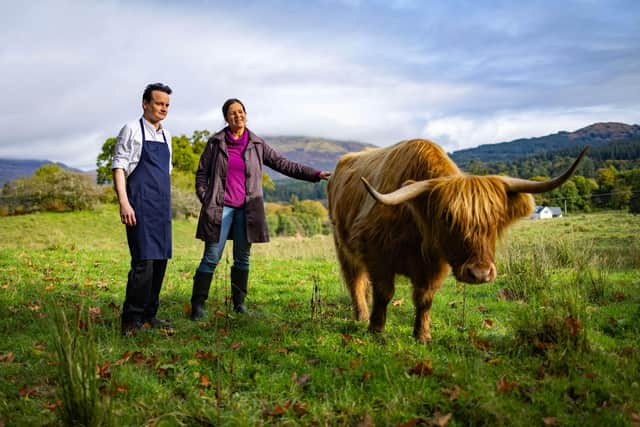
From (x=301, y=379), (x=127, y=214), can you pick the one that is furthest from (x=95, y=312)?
(x=301, y=379)

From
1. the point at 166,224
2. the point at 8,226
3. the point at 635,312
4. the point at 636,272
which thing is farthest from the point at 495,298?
the point at 8,226

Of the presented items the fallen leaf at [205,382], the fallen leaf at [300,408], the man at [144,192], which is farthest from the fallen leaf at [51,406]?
the man at [144,192]

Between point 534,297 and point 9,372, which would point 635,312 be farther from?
point 9,372

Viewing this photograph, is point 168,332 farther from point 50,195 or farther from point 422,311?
point 50,195

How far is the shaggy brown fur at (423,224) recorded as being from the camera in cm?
374

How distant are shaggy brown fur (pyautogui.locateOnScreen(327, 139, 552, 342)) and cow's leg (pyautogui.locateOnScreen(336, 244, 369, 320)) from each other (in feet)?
0.05

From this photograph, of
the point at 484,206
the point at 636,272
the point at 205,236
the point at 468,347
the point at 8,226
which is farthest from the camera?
the point at 8,226

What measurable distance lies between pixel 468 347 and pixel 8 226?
70.4ft

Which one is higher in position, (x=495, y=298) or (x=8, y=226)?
(x=8, y=226)

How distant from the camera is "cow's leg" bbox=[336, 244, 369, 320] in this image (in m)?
5.82

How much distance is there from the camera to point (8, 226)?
19.9 meters

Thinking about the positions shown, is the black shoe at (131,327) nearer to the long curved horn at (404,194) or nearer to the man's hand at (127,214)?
the man's hand at (127,214)

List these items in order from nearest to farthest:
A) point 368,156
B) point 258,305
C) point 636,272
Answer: point 368,156 < point 258,305 < point 636,272

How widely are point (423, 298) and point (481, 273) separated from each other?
1.11 m
